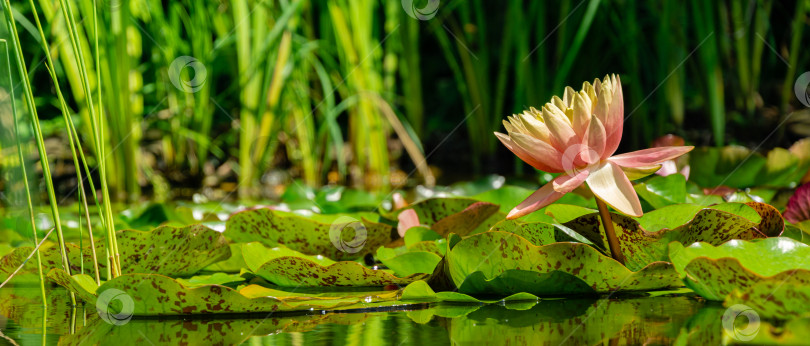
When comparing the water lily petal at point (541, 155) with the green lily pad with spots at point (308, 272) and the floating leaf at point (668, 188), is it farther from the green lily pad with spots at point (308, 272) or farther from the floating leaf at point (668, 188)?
the floating leaf at point (668, 188)

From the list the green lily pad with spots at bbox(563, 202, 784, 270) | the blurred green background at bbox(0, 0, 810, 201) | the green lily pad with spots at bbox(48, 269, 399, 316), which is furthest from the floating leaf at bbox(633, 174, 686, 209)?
the blurred green background at bbox(0, 0, 810, 201)

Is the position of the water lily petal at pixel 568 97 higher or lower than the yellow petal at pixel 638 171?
higher

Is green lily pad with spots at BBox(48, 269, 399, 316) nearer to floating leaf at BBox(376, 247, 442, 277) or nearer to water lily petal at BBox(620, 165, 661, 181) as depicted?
floating leaf at BBox(376, 247, 442, 277)

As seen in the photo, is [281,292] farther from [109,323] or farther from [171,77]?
[171,77]

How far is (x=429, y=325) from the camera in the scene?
56 centimetres

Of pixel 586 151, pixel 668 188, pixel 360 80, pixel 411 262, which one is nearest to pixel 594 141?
pixel 586 151

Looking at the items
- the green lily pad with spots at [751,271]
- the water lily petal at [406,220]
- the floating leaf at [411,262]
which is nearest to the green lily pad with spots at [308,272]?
the floating leaf at [411,262]

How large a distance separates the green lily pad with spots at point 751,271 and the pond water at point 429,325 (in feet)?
0.09

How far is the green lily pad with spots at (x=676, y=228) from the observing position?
63cm

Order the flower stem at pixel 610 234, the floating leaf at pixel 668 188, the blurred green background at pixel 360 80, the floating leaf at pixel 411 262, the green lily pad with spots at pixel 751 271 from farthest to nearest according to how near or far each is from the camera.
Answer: the blurred green background at pixel 360 80 < the floating leaf at pixel 668 188 < the floating leaf at pixel 411 262 < the flower stem at pixel 610 234 < the green lily pad with spots at pixel 751 271

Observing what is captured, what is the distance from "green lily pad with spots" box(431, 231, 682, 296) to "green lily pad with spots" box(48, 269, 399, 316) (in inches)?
3.2

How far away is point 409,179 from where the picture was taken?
2.59 meters

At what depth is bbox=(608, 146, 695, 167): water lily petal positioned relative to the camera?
0.54 m

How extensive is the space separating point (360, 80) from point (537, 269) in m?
1.76
